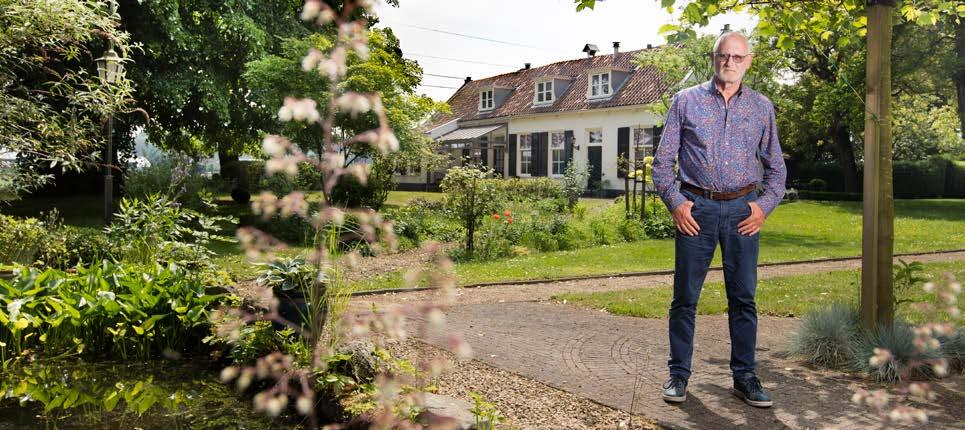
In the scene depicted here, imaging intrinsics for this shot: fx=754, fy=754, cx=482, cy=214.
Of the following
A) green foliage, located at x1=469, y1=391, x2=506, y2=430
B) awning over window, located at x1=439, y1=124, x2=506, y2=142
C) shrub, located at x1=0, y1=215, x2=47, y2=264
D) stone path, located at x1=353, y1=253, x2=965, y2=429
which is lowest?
stone path, located at x1=353, y1=253, x2=965, y2=429

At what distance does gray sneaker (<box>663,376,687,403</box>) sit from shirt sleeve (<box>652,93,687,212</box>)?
91cm

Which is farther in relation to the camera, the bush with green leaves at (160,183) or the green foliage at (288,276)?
the bush with green leaves at (160,183)

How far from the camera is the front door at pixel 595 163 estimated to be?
30609 mm

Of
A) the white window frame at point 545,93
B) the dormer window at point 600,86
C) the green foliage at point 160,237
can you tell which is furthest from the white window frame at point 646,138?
the green foliage at point 160,237

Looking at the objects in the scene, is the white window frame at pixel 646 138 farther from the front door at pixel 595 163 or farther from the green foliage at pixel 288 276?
the green foliage at pixel 288 276

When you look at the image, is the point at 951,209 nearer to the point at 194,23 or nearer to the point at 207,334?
the point at 194,23

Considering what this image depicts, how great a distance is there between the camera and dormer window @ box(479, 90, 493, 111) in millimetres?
37906

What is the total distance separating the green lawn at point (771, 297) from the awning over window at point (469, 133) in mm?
26766

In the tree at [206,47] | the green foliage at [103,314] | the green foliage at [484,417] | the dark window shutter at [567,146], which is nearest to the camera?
the green foliage at [484,417]

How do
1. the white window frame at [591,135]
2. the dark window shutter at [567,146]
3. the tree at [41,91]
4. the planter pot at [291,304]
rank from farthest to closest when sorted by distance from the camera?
the dark window shutter at [567,146] < the white window frame at [591,135] < the tree at [41,91] < the planter pot at [291,304]

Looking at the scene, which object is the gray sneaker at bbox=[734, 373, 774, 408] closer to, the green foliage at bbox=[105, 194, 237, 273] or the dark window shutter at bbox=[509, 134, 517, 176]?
the green foliage at bbox=[105, 194, 237, 273]

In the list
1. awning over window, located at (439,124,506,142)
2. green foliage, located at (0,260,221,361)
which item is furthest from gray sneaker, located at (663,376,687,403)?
awning over window, located at (439,124,506,142)

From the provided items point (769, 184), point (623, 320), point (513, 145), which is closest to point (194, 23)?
point (623, 320)

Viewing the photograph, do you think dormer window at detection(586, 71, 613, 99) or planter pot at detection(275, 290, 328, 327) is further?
dormer window at detection(586, 71, 613, 99)
